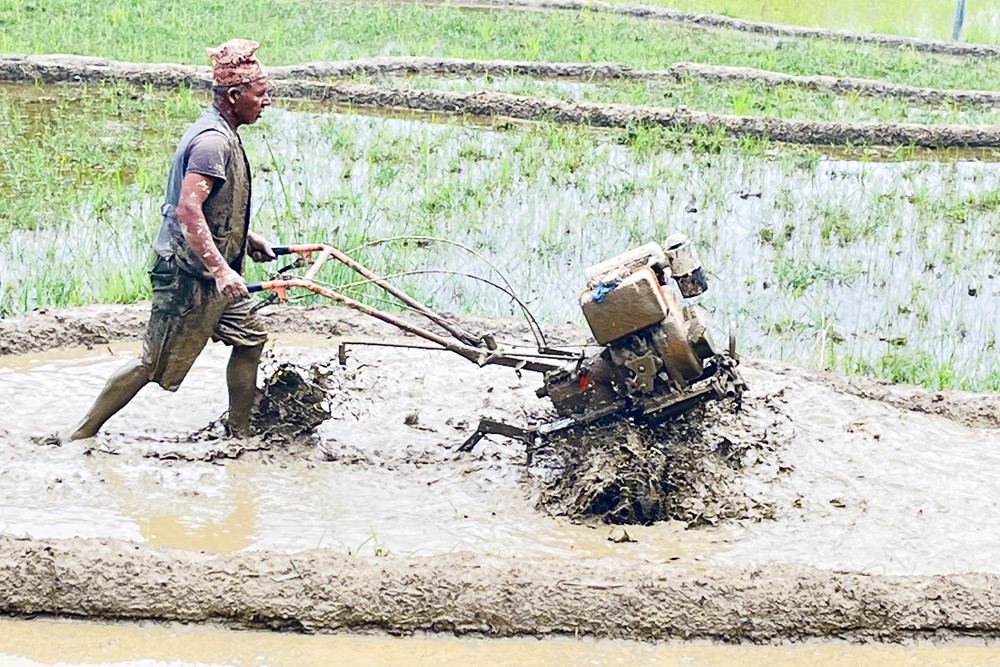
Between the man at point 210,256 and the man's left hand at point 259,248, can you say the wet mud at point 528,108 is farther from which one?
the man at point 210,256

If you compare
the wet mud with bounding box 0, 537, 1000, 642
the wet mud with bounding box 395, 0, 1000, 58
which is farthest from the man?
the wet mud with bounding box 395, 0, 1000, 58

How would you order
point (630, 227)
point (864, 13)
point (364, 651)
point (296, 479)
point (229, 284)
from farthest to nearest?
point (864, 13)
point (630, 227)
point (296, 479)
point (229, 284)
point (364, 651)

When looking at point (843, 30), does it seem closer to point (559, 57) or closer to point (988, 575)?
point (559, 57)

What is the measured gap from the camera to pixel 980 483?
4098 mm

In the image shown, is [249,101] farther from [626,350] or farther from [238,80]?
[626,350]

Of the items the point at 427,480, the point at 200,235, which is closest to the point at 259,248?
the point at 200,235

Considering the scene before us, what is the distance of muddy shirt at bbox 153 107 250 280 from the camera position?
3.71 meters

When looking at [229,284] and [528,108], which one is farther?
[528,108]

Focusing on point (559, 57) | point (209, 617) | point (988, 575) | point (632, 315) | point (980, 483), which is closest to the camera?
point (209, 617)

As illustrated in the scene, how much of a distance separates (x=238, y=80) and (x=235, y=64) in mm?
50

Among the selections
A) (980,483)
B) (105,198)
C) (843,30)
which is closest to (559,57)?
(843,30)

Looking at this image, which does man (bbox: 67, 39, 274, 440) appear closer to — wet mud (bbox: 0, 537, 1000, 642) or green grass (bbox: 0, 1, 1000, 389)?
wet mud (bbox: 0, 537, 1000, 642)

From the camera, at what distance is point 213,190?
3.80 metres

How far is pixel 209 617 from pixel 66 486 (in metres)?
1.02
